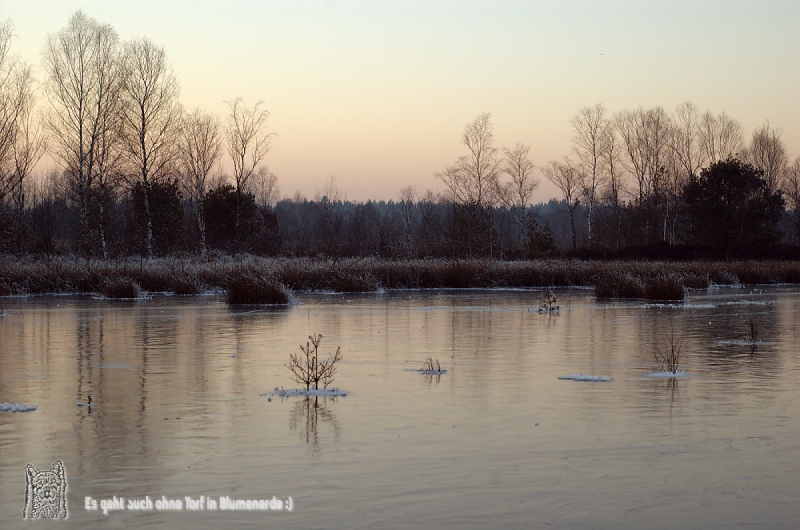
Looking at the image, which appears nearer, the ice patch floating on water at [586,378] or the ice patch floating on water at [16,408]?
the ice patch floating on water at [16,408]

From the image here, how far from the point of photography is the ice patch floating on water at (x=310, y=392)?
9.32m

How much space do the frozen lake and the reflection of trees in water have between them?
4cm

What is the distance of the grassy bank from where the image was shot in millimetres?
29672

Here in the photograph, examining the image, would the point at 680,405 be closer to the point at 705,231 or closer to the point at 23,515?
the point at 23,515

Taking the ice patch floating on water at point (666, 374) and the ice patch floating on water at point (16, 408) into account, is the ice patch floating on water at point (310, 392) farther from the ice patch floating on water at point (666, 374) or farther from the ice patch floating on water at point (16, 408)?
the ice patch floating on water at point (666, 374)

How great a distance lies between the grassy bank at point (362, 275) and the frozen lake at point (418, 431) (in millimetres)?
13623

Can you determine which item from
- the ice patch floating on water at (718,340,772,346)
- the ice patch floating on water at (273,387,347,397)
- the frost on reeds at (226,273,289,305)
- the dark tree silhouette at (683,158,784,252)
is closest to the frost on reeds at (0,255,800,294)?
the frost on reeds at (226,273,289,305)

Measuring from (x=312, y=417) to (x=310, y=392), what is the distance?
4.29 feet

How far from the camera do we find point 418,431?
747 centimetres

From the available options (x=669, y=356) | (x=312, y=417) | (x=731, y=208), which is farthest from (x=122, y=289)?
(x=731, y=208)

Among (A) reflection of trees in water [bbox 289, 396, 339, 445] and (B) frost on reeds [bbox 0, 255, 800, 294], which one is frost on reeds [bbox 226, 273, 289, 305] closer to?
(B) frost on reeds [bbox 0, 255, 800, 294]

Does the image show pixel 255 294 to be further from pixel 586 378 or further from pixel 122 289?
pixel 586 378

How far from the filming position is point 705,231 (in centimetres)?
5856

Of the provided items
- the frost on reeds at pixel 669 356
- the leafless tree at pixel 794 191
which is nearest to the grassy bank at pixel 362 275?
the frost on reeds at pixel 669 356
